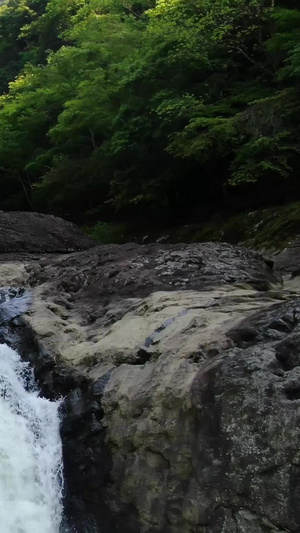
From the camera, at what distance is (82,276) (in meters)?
9.34

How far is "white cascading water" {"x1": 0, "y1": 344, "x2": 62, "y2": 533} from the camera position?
19.1 feet

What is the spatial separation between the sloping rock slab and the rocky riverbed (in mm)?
4357

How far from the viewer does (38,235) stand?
13594 mm

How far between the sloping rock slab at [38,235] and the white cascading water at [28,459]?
607 cm

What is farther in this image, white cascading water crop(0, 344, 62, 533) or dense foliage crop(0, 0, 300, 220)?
dense foliage crop(0, 0, 300, 220)

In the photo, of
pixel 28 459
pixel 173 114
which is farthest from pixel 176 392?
pixel 173 114

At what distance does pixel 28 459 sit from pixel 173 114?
31.7 feet

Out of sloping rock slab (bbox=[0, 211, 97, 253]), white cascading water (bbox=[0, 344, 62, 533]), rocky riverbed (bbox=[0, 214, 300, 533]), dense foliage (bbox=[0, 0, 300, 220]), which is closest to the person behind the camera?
rocky riverbed (bbox=[0, 214, 300, 533])

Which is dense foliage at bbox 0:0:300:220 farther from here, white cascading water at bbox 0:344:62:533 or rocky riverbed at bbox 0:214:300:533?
white cascading water at bbox 0:344:62:533

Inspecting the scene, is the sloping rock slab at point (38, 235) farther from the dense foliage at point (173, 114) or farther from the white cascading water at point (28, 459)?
the white cascading water at point (28, 459)

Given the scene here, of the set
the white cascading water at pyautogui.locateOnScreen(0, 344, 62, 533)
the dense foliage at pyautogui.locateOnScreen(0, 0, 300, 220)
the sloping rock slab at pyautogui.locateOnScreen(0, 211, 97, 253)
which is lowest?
the white cascading water at pyautogui.locateOnScreen(0, 344, 62, 533)

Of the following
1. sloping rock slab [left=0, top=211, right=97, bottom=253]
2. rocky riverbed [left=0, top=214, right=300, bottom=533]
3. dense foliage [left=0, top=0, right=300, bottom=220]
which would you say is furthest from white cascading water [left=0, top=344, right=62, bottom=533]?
dense foliage [left=0, top=0, right=300, bottom=220]

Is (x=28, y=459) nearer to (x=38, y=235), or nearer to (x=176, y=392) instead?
(x=176, y=392)

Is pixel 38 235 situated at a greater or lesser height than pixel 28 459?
greater
